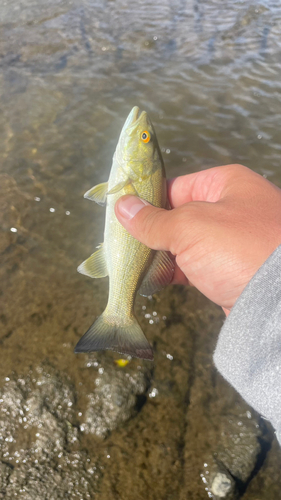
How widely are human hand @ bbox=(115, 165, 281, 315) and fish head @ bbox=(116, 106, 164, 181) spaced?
284 mm

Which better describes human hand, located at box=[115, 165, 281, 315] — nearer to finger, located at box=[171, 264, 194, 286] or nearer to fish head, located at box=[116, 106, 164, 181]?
fish head, located at box=[116, 106, 164, 181]

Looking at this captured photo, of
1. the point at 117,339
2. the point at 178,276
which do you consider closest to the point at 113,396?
the point at 117,339

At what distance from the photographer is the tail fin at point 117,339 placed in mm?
2848

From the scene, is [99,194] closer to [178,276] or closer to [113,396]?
[178,276]

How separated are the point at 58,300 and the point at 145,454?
6.64 feet

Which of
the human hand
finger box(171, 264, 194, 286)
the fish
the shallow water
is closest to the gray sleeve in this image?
the human hand

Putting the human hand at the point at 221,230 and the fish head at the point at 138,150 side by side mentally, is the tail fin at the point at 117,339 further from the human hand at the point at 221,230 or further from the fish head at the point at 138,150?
the fish head at the point at 138,150

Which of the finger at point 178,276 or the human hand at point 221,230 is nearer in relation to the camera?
the human hand at point 221,230

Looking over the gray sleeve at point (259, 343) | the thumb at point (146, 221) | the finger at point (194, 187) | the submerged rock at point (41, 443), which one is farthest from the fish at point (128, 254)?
the submerged rock at point (41, 443)

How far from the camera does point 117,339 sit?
297cm

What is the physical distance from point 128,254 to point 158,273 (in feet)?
1.08

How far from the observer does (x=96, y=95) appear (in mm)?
7508

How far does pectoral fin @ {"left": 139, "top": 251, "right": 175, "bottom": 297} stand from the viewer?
3.11m

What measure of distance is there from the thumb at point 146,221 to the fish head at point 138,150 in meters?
0.27
